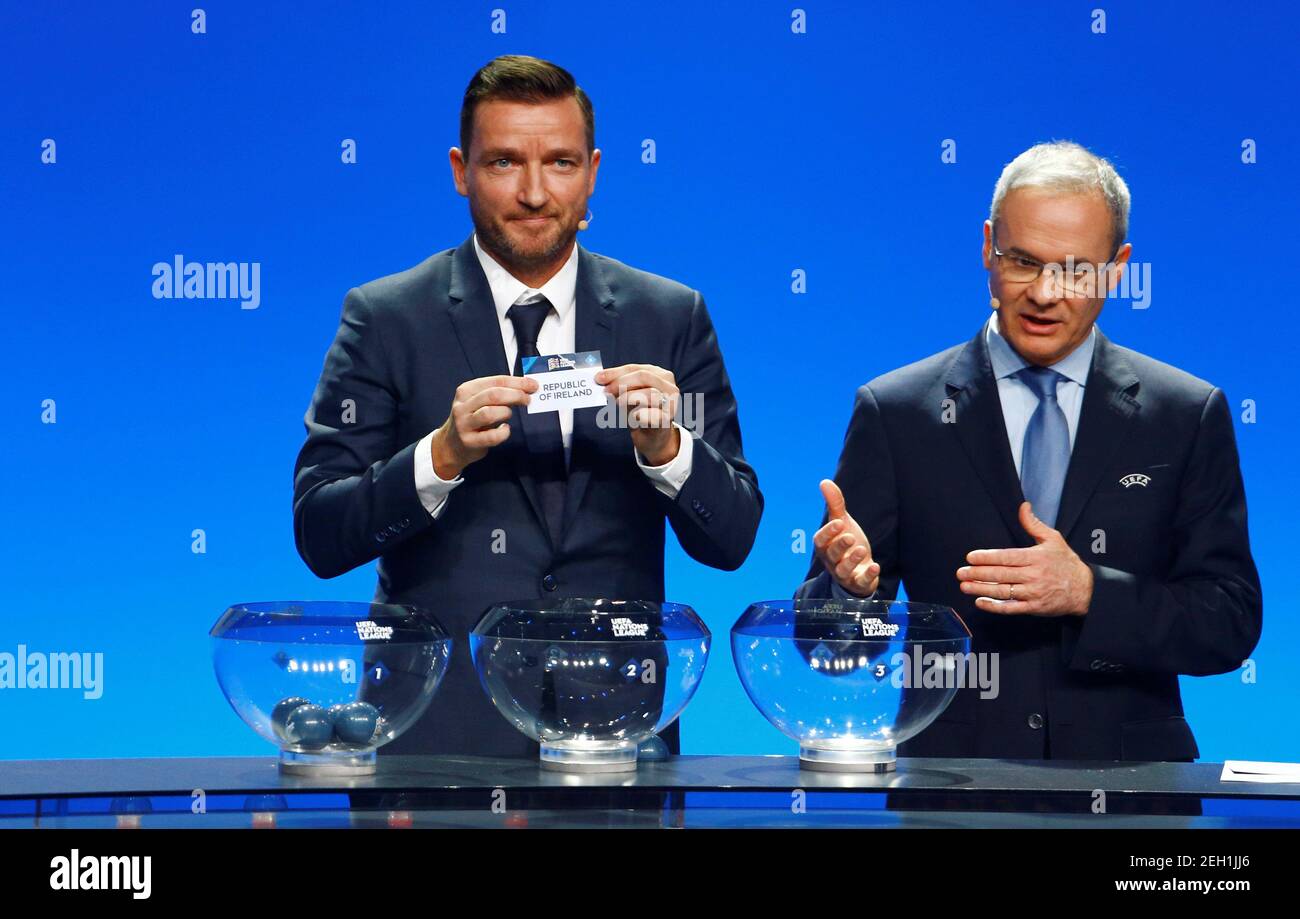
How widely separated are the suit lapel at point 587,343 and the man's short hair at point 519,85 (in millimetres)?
213

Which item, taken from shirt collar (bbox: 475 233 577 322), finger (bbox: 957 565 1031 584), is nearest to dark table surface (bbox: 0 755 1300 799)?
finger (bbox: 957 565 1031 584)

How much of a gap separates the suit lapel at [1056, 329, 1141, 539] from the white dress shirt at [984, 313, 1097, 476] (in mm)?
18

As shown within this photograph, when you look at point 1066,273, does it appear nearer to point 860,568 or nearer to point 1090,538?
point 1090,538

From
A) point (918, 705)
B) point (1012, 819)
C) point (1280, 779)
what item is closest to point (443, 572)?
point (918, 705)

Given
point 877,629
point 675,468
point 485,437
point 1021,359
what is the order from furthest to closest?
point 1021,359
point 675,468
point 485,437
point 877,629

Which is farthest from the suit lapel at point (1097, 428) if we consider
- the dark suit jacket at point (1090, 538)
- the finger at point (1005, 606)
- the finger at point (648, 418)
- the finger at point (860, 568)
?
the finger at point (648, 418)

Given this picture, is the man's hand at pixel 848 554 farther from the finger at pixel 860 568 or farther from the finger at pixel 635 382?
the finger at pixel 635 382

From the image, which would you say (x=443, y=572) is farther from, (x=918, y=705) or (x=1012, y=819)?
(x=1012, y=819)

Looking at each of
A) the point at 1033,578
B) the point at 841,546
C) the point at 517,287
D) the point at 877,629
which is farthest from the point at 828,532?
the point at 517,287

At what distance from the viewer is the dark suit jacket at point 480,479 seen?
250 cm

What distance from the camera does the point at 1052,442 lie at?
2613 mm

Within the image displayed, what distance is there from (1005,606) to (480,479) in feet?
2.82

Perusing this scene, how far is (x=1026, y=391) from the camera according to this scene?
2652mm

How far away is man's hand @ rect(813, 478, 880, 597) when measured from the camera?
2322mm
